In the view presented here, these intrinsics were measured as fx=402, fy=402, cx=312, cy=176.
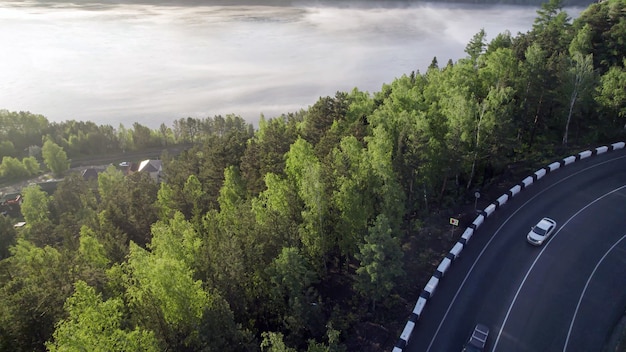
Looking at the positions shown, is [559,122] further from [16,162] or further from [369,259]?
[16,162]

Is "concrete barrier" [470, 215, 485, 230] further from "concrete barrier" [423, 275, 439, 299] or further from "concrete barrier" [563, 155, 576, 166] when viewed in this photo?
"concrete barrier" [563, 155, 576, 166]

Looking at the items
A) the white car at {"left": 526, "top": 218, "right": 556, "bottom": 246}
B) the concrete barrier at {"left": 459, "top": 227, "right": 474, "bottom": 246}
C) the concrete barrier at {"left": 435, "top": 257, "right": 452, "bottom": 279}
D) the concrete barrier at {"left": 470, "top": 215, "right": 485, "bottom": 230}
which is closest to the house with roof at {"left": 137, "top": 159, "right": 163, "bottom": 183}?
the concrete barrier at {"left": 470, "top": 215, "right": 485, "bottom": 230}

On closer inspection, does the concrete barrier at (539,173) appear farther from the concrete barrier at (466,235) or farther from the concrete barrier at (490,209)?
the concrete barrier at (466,235)

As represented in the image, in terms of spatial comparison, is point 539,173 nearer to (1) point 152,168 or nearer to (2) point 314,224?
(2) point 314,224

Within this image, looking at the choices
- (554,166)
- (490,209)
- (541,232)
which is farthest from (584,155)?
(541,232)

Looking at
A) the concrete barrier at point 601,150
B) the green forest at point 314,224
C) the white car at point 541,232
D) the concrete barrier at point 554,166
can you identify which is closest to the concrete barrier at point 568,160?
the concrete barrier at point 554,166
